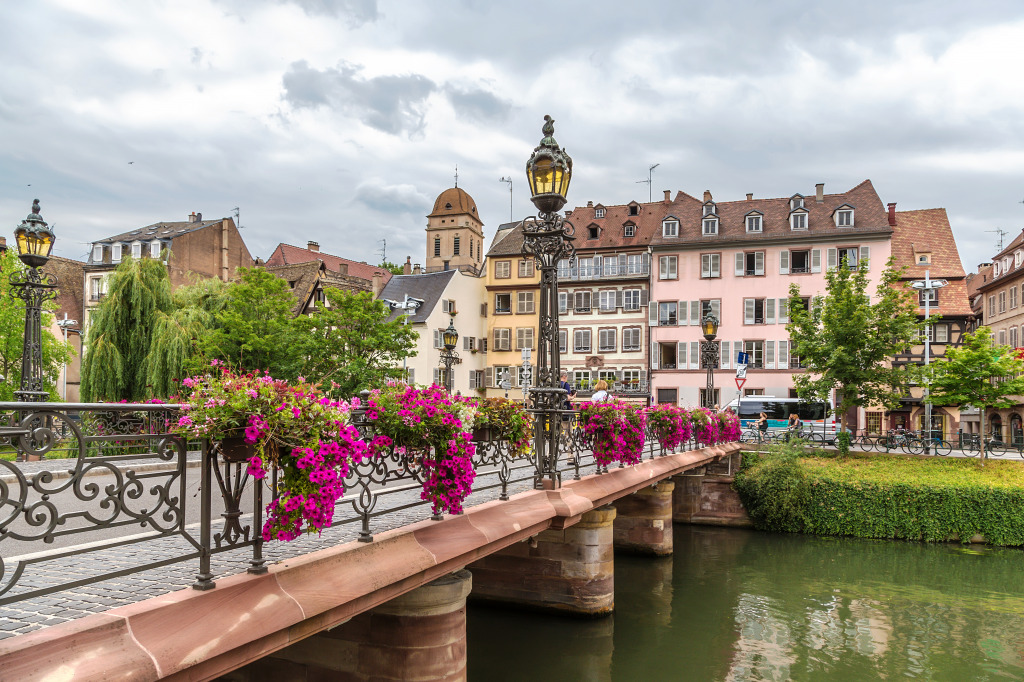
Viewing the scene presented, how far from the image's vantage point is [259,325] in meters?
33.1

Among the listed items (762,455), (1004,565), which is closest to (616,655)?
(1004,565)

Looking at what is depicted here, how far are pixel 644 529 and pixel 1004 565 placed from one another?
998 cm

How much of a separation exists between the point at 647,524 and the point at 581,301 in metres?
31.4

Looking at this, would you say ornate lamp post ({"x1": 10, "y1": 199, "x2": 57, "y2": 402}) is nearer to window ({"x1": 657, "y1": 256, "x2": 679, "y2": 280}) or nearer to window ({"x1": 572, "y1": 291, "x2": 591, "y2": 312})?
window ({"x1": 657, "y1": 256, "x2": 679, "y2": 280})

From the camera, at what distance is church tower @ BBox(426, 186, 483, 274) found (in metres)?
85.4

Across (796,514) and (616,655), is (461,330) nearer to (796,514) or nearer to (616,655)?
(796,514)

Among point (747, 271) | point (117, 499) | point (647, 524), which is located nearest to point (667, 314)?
point (747, 271)

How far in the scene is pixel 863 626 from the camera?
50.7 ft

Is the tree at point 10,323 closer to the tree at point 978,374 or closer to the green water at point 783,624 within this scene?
the green water at point 783,624

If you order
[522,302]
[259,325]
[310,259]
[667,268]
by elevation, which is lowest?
[259,325]

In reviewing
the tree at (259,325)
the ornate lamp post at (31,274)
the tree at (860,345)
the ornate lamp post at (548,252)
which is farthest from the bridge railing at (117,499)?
the tree at (259,325)

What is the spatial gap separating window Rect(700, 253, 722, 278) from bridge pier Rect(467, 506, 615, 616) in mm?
35471

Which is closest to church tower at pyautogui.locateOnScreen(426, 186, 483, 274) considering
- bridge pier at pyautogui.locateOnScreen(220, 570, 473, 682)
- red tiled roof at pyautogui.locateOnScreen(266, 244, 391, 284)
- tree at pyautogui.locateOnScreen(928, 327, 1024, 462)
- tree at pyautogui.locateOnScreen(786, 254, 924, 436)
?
red tiled roof at pyautogui.locateOnScreen(266, 244, 391, 284)

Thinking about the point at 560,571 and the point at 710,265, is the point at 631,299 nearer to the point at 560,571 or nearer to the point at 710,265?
the point at 710,265
